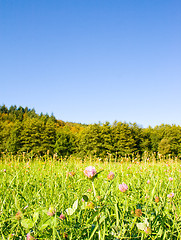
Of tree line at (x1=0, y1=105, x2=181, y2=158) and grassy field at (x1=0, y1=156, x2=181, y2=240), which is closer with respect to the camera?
grassy field at (x1=0, y1=156, x2=181, y2=240)

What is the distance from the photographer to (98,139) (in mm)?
29391

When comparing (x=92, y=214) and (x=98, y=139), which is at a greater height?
(x=98, y=139)

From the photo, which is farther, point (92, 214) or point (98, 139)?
point (98, 139)

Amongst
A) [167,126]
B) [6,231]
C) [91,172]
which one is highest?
[167,126]

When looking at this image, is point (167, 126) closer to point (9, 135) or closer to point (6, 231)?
point (9, 135)

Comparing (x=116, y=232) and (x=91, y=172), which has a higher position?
(x=91, y=172)

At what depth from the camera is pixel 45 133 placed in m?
35.7

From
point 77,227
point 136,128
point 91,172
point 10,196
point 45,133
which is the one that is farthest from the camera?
point 45,133

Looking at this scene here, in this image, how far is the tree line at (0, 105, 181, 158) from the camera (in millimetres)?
29406

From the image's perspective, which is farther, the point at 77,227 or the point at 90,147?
the point at 90,147

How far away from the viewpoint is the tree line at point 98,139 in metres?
29.4

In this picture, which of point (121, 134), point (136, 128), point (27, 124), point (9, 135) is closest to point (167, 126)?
point (136, 128)

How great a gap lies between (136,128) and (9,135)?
24.4 m

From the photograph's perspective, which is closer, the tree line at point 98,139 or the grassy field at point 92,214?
the grassy field at point 92,214
